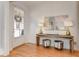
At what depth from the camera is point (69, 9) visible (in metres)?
2.08

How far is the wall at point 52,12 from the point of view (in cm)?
207

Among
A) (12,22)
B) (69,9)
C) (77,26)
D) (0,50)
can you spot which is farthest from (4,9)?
(77,26)

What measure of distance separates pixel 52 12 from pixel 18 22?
20.8 inches

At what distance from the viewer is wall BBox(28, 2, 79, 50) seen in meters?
2.07

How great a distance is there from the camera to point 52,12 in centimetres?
212

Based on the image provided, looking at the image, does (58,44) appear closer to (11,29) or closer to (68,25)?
(68,25)

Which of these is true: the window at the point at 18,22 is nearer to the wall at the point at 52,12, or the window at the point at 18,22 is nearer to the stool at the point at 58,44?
the wall at the point at 52,12

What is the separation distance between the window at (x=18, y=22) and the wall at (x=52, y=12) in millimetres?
150

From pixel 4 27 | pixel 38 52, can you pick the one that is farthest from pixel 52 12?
pixel 4 27

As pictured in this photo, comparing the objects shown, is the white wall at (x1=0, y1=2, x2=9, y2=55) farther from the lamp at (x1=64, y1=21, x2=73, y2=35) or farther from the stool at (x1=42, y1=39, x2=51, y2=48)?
the lamp at (x1=64, y1=21, x2=73, y2=35)

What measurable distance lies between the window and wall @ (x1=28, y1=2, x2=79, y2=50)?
0.15 meters

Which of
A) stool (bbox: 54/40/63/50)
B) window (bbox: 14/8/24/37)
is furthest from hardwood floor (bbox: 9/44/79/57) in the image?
window (bbox: 14/8/24/37)

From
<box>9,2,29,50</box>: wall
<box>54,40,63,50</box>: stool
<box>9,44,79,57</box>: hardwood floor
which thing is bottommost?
<box>9,44,79,57</box>: hardwood floor

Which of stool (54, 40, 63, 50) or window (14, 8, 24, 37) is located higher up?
window (14, 8, 24, 37)
